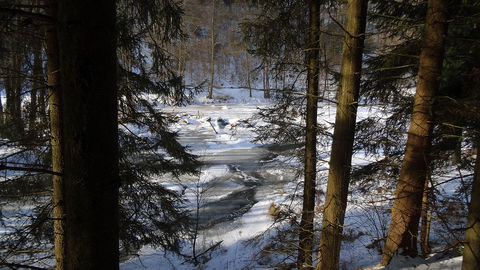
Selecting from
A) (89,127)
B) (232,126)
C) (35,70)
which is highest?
(35,70)

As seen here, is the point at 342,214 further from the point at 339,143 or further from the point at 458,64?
the point at 458,64

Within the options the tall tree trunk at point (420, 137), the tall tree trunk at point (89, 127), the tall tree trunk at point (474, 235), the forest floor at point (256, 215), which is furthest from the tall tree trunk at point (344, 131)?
the tall tree trunk at point (89, 127)

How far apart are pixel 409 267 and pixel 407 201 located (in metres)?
0.87

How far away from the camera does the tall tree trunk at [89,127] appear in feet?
3.37

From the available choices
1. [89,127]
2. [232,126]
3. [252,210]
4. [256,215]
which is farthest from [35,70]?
[252,210]

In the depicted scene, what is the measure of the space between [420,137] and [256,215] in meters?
6.06

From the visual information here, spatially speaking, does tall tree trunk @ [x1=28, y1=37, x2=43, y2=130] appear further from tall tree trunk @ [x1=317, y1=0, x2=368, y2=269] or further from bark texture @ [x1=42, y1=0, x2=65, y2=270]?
tall tree trunk @ [x1=317, y1=0, x2=368, y2=269]

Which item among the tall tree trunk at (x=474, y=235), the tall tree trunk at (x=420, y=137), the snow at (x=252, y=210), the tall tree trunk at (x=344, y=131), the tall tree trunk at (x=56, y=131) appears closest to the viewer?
the tall tree trunk at (x=474, y=235)

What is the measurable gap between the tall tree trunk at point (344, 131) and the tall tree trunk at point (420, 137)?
0.87m

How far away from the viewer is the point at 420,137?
3.70 meters

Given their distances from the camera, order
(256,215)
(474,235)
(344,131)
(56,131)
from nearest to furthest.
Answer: (474,235)
(56,131)
(344,131)
(256,215)

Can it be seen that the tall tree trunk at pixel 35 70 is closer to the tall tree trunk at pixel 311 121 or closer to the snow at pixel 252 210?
the snow at pixel 252 210

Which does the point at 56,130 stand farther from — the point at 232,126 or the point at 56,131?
the point at 232,126

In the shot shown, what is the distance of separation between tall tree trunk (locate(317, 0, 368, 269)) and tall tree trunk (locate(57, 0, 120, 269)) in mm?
2720
